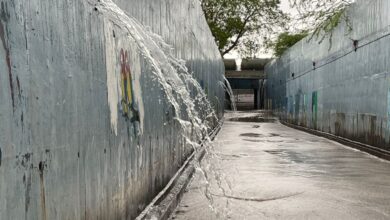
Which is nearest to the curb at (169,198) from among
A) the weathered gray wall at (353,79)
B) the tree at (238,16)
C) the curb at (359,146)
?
the curb at (359,146)

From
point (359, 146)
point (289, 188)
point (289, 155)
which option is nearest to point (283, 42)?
point (359, 146)

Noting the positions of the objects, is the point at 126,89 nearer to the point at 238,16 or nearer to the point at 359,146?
the point at 359,146

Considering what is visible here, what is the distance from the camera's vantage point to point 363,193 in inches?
297

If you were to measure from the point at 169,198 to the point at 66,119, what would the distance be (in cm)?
332

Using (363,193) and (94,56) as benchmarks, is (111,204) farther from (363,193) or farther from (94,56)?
(363,193)

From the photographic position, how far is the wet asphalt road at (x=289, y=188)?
6270mm

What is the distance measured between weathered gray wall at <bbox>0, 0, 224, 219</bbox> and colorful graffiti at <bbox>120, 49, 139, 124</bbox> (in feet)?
0.27

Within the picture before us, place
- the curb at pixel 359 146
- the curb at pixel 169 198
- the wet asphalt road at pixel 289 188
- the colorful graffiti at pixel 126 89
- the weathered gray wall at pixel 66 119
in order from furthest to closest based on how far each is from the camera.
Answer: the curb at pixel 359 146
the wet asphalt road at pixel 289 188
the curb at pixel 169 198
the colorful graffiti at pixel 126 89
the weathered gray wall at pixel 66 119

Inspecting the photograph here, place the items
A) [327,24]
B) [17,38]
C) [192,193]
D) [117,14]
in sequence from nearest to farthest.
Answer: [17,38] < [117,14] < [192,193] < [327,24]

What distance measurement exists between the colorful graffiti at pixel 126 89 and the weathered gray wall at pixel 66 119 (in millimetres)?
81

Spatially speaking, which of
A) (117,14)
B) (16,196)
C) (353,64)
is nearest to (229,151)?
(353,64)

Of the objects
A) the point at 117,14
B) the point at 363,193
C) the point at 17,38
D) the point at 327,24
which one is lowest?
the point at 363,193

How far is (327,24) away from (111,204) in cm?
1511

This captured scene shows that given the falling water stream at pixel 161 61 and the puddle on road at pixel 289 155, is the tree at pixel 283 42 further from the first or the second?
the falling water stream at pixel 161 61
